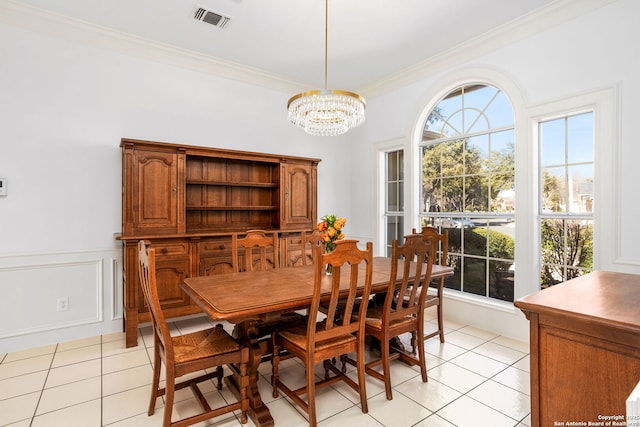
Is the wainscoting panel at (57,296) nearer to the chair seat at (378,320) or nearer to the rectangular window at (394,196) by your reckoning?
the chair seat at (378,320)

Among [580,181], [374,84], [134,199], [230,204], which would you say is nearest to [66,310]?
[134,199]

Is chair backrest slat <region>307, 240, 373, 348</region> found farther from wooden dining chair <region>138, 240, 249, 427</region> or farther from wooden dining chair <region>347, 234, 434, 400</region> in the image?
wooden dining chair <region>138, 240, 249, 427</region>

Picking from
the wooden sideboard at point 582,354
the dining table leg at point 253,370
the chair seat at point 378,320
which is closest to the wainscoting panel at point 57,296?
the dining table leg at point 253,370

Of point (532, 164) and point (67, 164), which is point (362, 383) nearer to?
point (532, 164)

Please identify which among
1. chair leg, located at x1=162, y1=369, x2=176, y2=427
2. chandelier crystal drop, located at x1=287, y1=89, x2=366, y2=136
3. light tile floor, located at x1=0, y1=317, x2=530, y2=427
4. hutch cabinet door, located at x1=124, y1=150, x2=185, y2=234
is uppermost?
chandelier crystal drop, located at x1=287, y1=89, x2=366, y2=136

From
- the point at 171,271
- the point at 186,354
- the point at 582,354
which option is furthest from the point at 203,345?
the point at 582,354

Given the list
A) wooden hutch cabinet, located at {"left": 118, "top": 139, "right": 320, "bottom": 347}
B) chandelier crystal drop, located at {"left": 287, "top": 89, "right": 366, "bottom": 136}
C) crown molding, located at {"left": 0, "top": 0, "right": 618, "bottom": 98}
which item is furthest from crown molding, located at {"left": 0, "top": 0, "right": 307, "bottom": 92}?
chandelier crystal drop, located at {"left": 287, "top": 89, "right": 366, "bottom": 136}

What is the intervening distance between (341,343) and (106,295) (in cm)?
278

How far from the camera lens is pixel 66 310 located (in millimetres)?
3271

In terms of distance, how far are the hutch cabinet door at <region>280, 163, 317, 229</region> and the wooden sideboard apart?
312 centimetres

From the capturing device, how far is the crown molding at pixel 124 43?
3027 mm

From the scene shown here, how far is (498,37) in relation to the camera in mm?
3418

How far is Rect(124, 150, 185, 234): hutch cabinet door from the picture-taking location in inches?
130

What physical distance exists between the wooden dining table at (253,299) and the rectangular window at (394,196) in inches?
83.1
